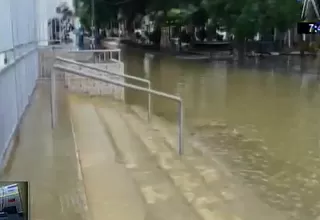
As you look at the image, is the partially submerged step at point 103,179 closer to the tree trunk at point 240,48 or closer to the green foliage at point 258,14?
the green foliage at point 258,14

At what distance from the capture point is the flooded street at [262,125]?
7738 millimetres

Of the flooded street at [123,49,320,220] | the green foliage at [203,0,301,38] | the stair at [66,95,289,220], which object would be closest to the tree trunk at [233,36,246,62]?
the green foliage at [203,0,301,38]

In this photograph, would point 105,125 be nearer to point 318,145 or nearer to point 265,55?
point 318,145

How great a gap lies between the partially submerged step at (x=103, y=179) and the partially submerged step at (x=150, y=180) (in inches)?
4.9

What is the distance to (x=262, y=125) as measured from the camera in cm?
1284

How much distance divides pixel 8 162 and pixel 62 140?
5.78ft

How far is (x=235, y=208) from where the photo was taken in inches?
260

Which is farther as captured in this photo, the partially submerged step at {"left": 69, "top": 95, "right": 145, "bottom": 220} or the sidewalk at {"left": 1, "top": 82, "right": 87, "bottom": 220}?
the partially submerged step at {"left": 69, "top": 95, "right": 145, "bottom": 220}

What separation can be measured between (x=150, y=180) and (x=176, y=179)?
1.12 ft

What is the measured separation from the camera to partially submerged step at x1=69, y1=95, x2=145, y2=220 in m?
6.26

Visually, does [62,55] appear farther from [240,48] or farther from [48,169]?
[240,48]
